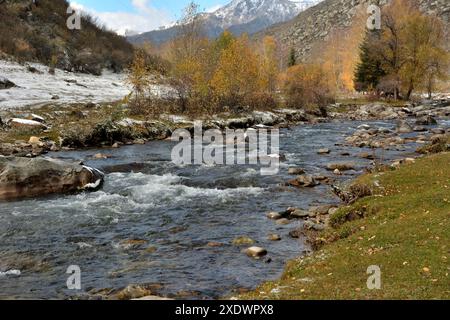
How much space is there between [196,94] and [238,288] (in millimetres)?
51934

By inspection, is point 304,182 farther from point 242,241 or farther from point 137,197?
point 242,241

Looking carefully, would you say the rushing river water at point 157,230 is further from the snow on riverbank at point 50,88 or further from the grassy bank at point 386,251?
the snow on riverbank at point 50,88

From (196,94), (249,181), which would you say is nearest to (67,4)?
(196,94)

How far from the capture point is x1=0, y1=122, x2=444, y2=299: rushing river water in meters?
15.3

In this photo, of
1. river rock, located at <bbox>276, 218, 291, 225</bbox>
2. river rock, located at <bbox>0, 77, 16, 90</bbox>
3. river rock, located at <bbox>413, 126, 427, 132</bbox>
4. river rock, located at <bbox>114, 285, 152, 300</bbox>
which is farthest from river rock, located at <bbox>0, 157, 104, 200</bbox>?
river rock, located at <bbox>413, 126, 427, 132</bbox>

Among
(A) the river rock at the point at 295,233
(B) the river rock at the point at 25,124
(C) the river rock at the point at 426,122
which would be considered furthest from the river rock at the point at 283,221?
(C) the river rock at the point at 426,122

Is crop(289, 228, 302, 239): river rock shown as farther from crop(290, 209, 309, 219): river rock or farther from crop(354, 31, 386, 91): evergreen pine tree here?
crop(354, 31, 386, 91): evergreen pine tree

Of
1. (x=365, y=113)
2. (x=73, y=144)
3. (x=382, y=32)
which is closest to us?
(x=73, y=144)

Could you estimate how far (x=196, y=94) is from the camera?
64438 millimetres

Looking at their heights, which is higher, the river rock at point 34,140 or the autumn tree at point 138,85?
the autumn tree at point 138,85

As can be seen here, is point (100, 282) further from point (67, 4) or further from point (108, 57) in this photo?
point (67, 4)

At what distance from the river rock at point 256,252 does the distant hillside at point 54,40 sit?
69617 mm

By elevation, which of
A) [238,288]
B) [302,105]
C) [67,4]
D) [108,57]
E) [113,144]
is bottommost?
[238,288]

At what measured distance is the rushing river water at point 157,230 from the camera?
15.3m
